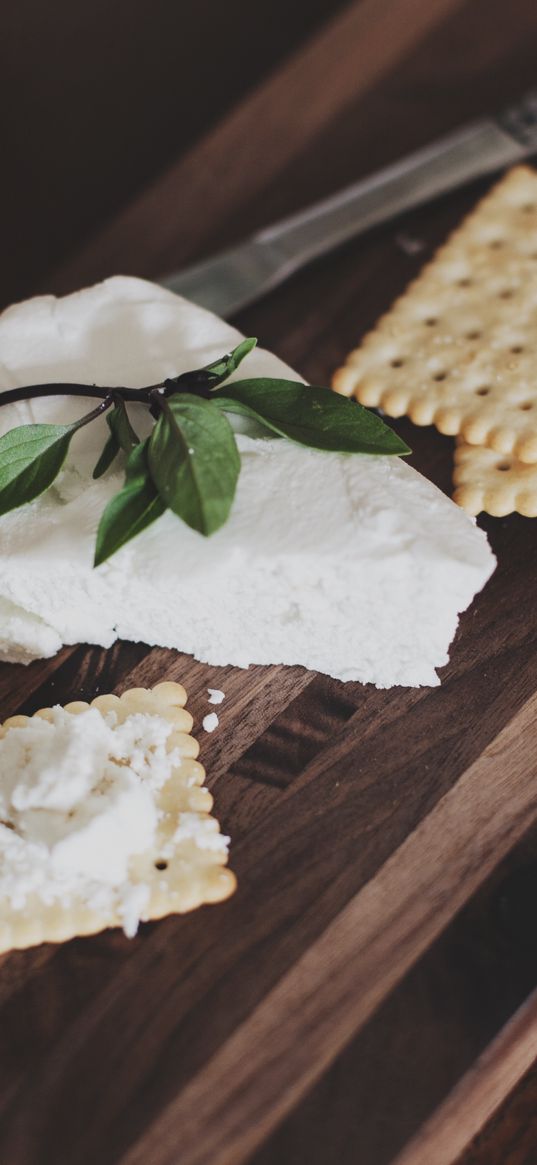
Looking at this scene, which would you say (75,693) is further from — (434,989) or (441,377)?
(441,377)

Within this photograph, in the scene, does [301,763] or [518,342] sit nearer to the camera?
[301,763]

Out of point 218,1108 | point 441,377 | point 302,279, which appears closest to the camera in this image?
point 218,1108

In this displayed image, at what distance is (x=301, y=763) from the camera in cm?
141

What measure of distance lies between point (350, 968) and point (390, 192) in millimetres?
1353

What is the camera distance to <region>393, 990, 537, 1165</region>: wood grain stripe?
1.15m

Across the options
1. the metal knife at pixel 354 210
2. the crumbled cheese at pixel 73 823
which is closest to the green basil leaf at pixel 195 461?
the crumbled cheese at pixel 73 823

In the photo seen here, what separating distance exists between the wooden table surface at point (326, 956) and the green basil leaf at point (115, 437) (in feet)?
0.92

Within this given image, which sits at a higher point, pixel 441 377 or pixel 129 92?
pixel 129 92

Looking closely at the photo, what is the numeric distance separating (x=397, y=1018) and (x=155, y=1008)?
27cm

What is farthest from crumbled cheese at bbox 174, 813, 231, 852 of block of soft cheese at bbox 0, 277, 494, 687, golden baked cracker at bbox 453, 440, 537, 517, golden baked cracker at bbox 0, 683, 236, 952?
golden baked cracker at bbox 453, 440, 537, 517

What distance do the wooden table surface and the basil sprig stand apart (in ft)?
0.96

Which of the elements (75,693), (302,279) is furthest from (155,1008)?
(302,279)

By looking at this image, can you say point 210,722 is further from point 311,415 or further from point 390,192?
point 390,192

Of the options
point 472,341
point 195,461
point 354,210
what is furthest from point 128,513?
point 354,210
